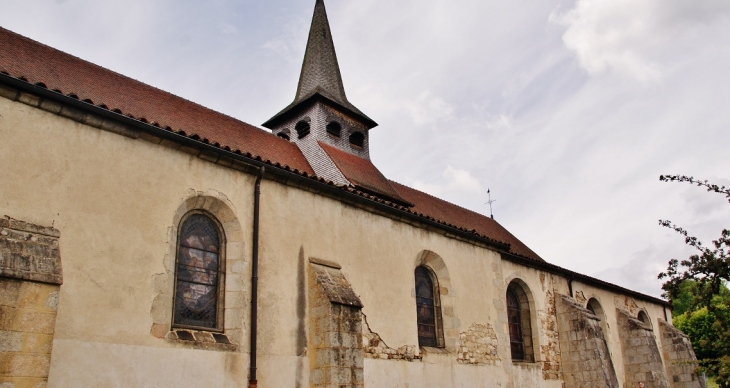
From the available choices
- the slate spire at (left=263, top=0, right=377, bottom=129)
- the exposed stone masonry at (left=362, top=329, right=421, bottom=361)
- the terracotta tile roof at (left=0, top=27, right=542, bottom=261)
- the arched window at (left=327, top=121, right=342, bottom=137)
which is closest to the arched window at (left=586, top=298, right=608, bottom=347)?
the terracotta tile roof at (left=0, top=27, right=542, bottom=261)

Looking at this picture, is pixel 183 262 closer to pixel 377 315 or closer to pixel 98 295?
pixel 98 295

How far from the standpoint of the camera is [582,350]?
664 inches

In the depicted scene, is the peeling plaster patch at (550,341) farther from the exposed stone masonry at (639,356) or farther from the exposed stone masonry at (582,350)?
the exposed stone masonry at (639,356)

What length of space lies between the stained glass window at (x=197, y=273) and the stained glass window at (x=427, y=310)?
16.1 ft

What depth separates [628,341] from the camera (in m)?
20.3

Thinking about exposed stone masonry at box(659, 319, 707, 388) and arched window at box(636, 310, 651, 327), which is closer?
exposed stone masonry at box(659, 319, 707, 388)

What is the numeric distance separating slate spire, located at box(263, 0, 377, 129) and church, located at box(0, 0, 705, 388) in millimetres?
3232

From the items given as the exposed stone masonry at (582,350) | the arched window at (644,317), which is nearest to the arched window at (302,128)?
the exposed stone masonry at (582,350)

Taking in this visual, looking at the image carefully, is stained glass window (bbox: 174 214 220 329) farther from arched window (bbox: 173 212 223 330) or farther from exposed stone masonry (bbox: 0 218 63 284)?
exposed stone masonry (bbox: 0 218 63 284)

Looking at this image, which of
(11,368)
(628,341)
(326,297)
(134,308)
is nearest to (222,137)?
(326,297)

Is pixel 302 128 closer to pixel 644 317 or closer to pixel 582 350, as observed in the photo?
pixel 582 350

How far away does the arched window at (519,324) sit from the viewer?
16.5 metres

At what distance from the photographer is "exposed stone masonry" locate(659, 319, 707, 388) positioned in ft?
71.3

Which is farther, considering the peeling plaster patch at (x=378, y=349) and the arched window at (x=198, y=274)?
the peeling plaster patch at (x=378, y=349)
